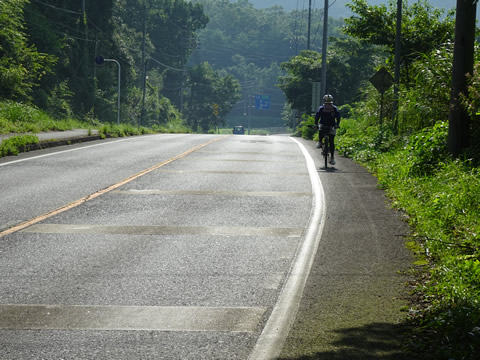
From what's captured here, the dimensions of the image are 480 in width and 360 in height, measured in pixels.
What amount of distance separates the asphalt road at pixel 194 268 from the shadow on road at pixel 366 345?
20mm

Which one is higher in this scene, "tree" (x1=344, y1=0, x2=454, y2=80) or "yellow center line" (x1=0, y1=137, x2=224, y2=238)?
"tree" (x1=344, y1=0, x2=454, y2=80)

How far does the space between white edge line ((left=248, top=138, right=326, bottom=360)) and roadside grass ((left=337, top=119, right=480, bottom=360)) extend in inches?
35.9

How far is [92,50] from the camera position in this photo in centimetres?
6259

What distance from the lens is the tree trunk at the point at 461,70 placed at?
12.3 metres

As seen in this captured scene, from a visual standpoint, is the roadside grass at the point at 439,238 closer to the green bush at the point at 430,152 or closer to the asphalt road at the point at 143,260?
the green bush at the point at 430,152

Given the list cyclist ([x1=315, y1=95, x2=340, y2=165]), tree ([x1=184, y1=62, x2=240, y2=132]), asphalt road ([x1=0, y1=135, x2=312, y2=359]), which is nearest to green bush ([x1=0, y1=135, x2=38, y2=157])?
asphalt road ([x1=0, y1=135, x2=312, y2=359])

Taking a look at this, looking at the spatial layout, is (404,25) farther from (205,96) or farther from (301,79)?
(205,96)

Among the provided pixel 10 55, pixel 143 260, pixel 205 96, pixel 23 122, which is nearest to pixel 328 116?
pixel 143 260

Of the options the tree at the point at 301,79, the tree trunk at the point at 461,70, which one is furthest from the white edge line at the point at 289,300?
the tree at the point at 301,79

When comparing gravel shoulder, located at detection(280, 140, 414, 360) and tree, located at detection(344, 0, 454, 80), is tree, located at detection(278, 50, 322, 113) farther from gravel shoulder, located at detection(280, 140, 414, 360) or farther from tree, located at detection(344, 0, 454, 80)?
gravel shoulder, located at detection(280, 140, 414, 360)

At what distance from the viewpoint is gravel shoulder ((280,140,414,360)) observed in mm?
5055

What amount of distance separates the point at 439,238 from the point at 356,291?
7.15ft

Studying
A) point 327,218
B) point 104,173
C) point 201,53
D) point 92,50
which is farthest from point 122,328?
point 201,53

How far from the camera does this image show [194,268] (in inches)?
293
